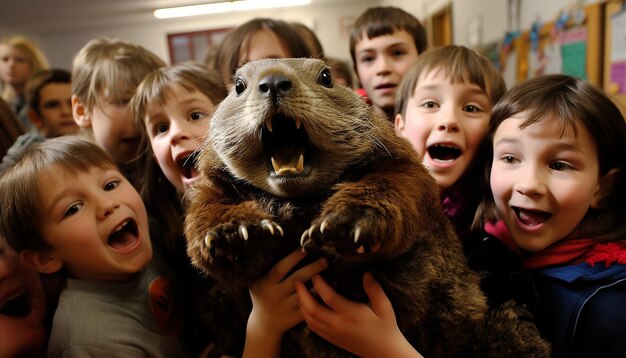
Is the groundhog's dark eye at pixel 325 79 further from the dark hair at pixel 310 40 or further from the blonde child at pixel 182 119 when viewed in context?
the dark hair at pixel 310 40

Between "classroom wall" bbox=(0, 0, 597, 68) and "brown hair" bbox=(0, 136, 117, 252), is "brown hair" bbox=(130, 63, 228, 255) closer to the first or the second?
"brown hair" bbox=(0, 136, 117, 252)

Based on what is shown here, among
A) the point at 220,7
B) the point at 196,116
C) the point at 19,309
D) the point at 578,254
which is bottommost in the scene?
the point at 19,309

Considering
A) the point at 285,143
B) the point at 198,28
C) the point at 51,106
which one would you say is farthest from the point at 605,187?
the point at 198,28

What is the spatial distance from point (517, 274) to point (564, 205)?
0.29 m

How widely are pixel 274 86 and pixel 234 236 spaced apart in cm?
38

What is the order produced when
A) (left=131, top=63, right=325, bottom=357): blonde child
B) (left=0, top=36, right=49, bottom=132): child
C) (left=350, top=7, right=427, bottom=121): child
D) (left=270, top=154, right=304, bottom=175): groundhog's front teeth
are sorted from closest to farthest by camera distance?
(left=270, top=154, right=304, bottom=175): groundhog's front teeth, (left=131, top=63, right=325, bottom=357): blonde child, (left=350, top=7, right=427, bottom=121): child, (left=0, top=36, right=49, bottom=132): child

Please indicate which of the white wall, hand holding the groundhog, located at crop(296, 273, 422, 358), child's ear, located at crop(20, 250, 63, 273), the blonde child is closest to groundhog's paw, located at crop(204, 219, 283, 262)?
hand holding the groundhog, located at crop(296, 273, 422, 358)

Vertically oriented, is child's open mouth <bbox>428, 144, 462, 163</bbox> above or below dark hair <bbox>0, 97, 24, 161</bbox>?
below

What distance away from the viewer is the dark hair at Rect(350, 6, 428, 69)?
2346 millimetres

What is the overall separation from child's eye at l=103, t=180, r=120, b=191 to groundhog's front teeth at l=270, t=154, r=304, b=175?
0.82 m

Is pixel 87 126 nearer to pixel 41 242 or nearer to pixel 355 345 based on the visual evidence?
pixel 41 242

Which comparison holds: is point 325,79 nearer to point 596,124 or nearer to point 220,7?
point 596,124

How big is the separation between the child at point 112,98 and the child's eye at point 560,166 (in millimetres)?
1793

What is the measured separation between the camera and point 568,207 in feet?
4.37
